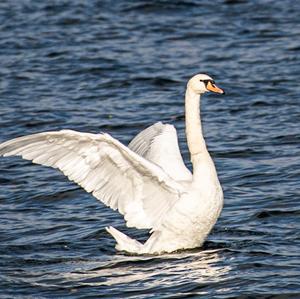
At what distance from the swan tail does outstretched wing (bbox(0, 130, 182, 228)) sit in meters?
0.20

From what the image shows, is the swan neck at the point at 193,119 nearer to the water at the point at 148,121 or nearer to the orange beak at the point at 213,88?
the orange beak at the point at 213,88

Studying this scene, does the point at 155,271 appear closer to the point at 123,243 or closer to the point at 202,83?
the point at 123,243

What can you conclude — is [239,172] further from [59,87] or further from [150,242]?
[59,87]

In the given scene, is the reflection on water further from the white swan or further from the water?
the white swan

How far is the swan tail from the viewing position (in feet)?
34.4

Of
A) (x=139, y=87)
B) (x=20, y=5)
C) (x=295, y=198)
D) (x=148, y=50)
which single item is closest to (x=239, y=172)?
(x=295, y=198)

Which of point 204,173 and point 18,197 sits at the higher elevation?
point 204,173

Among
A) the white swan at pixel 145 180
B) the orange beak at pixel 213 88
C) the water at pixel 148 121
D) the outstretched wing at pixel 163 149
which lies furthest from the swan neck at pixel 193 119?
the water at pixel 148 121

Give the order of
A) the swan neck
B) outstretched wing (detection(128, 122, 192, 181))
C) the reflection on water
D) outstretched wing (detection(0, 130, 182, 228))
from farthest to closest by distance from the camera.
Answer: outstretched wing (detection(128, 122, 192, 181)), the swan neck, outstretched wing (detection(0, 130, 182, 228)), the reflection on water

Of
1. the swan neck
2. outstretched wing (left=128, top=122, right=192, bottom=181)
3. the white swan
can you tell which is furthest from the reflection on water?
the swan neck

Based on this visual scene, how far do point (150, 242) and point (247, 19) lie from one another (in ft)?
37.8

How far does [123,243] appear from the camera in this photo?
34.5 ft

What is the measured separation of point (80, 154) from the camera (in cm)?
1026

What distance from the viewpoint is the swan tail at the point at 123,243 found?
10477 mm
